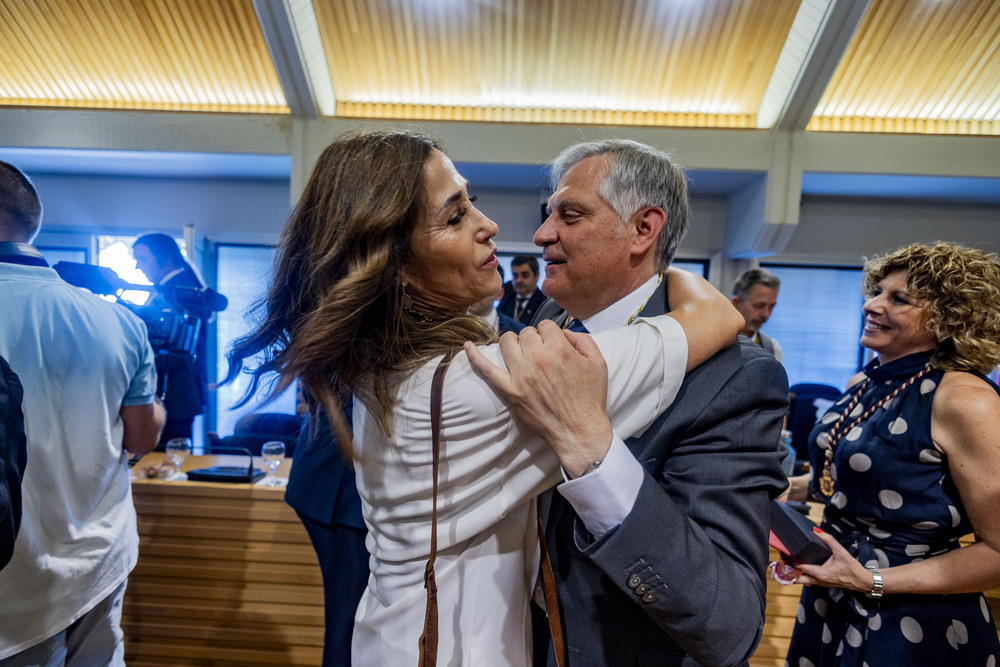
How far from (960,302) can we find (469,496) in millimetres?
1628

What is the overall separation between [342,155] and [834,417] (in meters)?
1.81

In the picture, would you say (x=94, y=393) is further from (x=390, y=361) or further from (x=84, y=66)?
(x=84, y=66)

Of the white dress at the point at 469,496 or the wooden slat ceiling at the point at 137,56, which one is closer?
the white dress at the point at 469,496

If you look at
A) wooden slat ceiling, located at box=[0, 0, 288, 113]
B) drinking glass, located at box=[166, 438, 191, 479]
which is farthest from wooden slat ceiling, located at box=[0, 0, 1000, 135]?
drinking glass, located at box=[166, 438, 191, 479]

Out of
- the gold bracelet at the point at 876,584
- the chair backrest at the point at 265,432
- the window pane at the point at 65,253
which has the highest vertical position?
the window pane at the point at 65,253

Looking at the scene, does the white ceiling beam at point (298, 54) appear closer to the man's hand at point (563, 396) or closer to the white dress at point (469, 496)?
the white dress at point (469, 496)

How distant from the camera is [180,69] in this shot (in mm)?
4898

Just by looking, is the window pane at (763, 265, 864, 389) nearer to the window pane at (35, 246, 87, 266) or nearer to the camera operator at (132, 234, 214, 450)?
the camera operator at (132, 234, 214, 450)

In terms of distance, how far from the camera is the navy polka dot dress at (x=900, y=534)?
1552 millimetres

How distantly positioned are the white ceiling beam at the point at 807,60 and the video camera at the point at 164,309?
4.52 metres

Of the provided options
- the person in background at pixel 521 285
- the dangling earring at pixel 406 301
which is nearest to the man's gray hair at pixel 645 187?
the dangling earring at pixel 406 301

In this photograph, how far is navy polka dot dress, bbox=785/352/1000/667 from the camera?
5.09ft

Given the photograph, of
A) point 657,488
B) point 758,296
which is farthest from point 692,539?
point 758,296

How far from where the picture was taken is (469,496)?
0.89m
